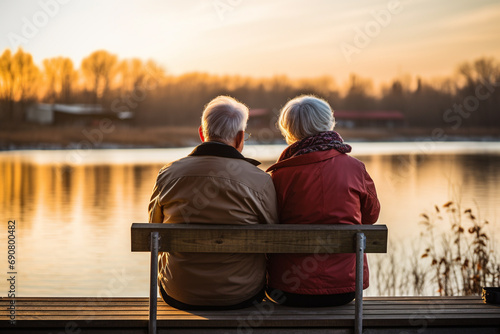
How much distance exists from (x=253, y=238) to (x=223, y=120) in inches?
23.6

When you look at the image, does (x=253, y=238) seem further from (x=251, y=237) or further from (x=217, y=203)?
(x=217, y=203)

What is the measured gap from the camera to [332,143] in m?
3.27

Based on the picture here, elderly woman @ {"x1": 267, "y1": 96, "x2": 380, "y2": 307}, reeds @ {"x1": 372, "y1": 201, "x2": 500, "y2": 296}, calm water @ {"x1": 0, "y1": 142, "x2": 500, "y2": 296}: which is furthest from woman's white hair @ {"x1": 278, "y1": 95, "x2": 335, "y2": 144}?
calm water @ {"x1": 0, "y1": 142, "x2": 500, "y2": 296}

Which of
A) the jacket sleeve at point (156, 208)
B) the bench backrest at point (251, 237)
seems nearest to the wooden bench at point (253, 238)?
the bench backrest at point (251, 237)

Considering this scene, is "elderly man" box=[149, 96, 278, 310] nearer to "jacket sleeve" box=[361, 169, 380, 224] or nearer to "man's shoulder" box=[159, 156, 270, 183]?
"man's shoulder" box=[159, 156, 270, 183]

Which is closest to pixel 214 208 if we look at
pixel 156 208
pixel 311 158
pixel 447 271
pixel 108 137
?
pixel 156 208

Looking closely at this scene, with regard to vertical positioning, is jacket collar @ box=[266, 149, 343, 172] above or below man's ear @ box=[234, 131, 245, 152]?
below

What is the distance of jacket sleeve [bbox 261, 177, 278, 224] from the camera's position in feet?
10.5

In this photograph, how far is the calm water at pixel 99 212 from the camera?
8844 millimetres

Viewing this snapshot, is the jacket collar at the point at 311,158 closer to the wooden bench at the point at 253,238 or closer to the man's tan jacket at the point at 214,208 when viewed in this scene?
the man's tan jacket at the point at 214,208

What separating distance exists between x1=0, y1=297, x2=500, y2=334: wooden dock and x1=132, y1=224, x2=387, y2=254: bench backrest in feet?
1.19

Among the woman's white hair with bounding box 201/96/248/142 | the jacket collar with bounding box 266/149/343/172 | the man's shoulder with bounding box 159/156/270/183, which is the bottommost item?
the man's shoulder with bounding box 159/156/270/183

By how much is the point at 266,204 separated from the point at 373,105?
69021mm

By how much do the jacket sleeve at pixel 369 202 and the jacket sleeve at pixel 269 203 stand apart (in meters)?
0.47
